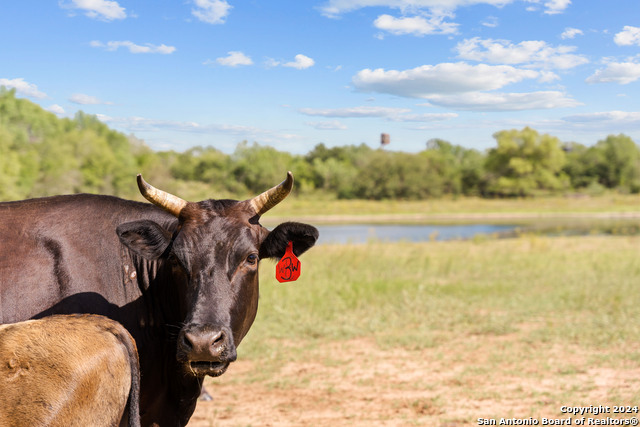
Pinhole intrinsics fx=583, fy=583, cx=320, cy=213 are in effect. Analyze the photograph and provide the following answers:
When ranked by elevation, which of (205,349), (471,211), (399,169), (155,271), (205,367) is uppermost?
(399,169)

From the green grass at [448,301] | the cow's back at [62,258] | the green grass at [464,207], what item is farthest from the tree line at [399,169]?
the cow's back at [62,258]

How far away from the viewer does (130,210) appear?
4.14 metres

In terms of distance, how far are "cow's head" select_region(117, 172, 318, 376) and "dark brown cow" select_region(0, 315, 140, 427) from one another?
2.01 feet

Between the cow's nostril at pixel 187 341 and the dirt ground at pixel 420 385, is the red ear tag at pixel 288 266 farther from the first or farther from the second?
the dirt ground at pixel 420 385

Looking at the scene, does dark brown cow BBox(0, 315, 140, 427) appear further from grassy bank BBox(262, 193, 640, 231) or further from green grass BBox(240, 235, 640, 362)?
grassy bank BBox(262, 193, 640, 231)

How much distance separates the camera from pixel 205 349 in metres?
3.28

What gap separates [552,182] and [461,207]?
833 inches

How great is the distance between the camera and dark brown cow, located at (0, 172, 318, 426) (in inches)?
138

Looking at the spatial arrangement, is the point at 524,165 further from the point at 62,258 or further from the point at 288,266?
the point at 62,258

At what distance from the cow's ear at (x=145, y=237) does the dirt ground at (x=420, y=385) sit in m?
2.78

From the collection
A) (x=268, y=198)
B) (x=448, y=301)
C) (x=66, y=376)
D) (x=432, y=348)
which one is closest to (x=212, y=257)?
(x=268, y=198)

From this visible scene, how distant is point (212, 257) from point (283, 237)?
2.05 feet

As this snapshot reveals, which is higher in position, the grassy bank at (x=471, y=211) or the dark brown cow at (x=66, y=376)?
the dark brown cow at (x=66, y=376)

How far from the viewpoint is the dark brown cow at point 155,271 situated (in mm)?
→ 3496
